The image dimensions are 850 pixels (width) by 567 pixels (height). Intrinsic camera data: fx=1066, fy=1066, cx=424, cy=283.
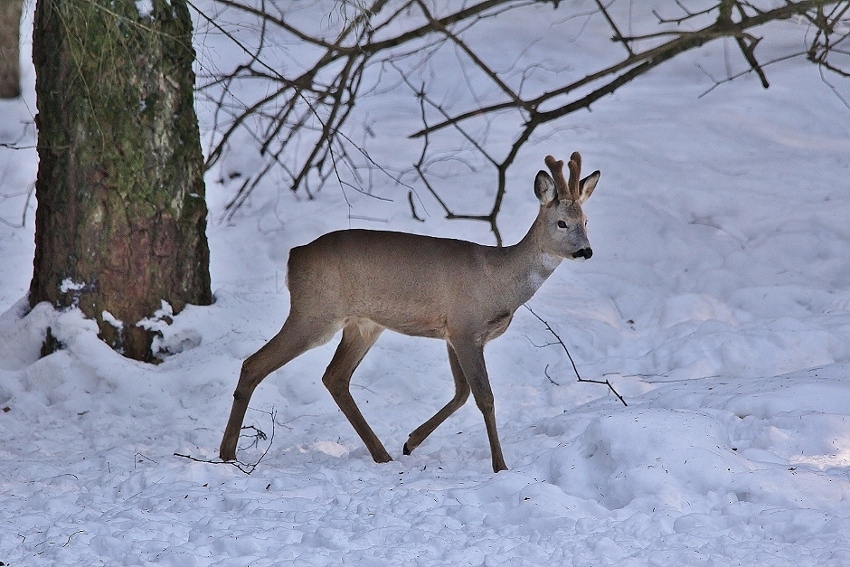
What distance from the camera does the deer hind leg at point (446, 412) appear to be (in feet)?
21.0

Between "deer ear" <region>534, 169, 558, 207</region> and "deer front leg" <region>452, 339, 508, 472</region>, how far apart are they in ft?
3.20

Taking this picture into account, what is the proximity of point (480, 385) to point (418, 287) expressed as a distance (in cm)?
69

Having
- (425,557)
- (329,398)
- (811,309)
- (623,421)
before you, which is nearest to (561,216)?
(623,421)

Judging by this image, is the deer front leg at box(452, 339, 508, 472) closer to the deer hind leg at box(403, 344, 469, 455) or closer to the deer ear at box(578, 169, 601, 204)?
the deer hind leg at box(403, 344, 469, 455)

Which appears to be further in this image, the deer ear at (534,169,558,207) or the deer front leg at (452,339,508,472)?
the deer ear at (534,169,558,207)

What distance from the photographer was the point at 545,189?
6379 millimetres

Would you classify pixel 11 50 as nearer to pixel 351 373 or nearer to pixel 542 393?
pixel 351 373

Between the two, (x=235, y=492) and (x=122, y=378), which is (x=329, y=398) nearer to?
(x=122, y=378)

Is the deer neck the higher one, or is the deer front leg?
the deer neck

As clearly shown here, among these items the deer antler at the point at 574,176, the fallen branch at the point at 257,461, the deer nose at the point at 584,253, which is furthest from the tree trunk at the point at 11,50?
the deer nose at the point at 584,253

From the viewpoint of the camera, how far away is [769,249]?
9711 mm

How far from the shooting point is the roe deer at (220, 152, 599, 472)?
6.17 metres

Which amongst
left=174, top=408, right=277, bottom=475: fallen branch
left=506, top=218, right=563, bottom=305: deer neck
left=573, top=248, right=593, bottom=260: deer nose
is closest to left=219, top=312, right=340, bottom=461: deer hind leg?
left=174, top=408, right=277, bottom=475: fallen branch

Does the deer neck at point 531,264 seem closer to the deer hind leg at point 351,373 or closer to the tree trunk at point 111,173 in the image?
the deer hind leg at point 351,373
